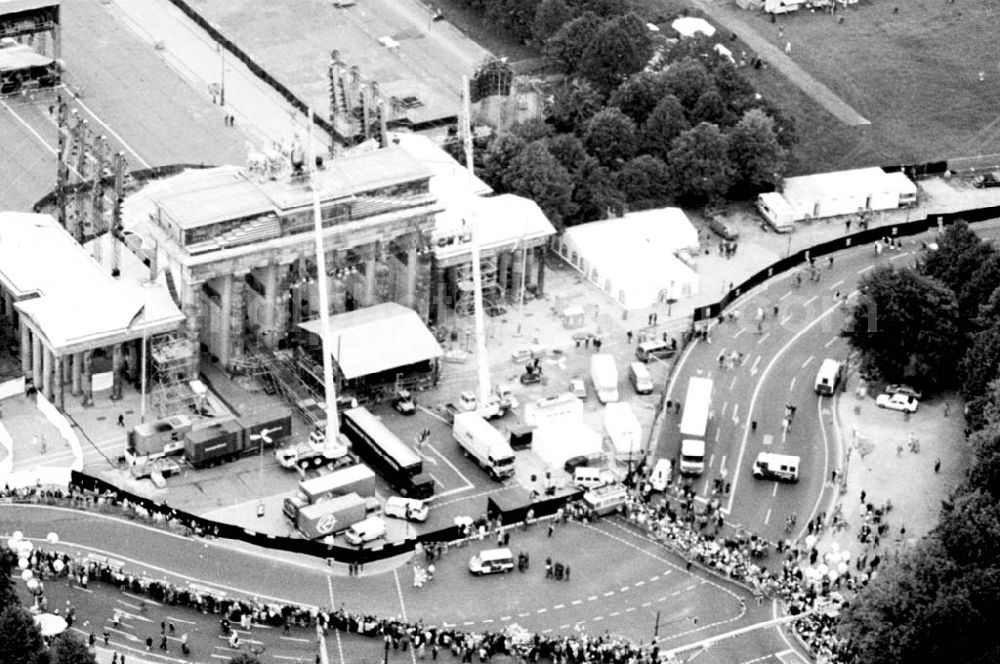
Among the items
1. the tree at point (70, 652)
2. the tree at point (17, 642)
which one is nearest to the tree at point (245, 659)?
the tree at point (70, 652)

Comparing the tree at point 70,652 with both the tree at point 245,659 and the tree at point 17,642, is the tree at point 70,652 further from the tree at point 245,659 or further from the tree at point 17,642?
the tree at point 245,659

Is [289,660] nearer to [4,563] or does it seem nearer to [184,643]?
[184,643]

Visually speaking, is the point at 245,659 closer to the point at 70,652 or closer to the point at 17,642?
the point at 70,652

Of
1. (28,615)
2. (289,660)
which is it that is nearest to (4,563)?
(28,615)

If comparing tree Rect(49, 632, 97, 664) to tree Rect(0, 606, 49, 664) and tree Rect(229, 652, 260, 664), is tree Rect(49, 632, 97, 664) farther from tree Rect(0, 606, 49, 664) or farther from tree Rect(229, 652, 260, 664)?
tree Rect(229, 652, 260, 664)

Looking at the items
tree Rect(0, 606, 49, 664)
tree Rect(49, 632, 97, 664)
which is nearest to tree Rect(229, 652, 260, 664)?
Result: tree Rect(49, 632, 97, 664)

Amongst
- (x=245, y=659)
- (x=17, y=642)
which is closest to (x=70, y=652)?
(x=17, y=642)
